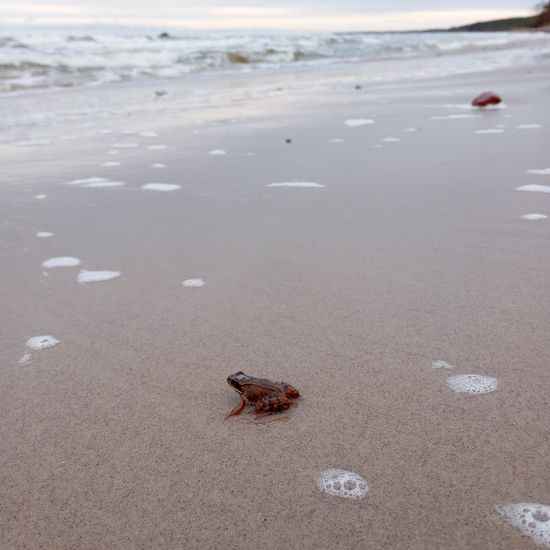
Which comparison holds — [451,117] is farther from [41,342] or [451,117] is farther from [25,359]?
[25,359]

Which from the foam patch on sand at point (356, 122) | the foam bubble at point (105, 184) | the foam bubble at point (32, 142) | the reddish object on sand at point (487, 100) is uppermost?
the reddish object on sand at point (487, 100)

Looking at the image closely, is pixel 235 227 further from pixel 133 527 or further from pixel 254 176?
pixel 133 527

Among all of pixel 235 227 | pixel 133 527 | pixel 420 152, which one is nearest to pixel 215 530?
pixel 133 527

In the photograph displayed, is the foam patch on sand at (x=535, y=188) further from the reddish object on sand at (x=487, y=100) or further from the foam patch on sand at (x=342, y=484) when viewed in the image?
the reddish object on sand at (x=487, y=100)

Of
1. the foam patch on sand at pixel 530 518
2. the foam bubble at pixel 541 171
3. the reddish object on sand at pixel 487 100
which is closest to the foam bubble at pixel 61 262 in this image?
the foam patch on sand at pixel 530 518

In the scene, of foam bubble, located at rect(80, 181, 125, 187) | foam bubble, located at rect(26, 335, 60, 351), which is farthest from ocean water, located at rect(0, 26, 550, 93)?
foam bubble, located at rect(26, 335, 60, 351)

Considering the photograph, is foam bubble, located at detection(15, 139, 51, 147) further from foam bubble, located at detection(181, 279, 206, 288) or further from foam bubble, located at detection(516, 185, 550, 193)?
foam bubble, located at detection(516, 185, 550, 193)
